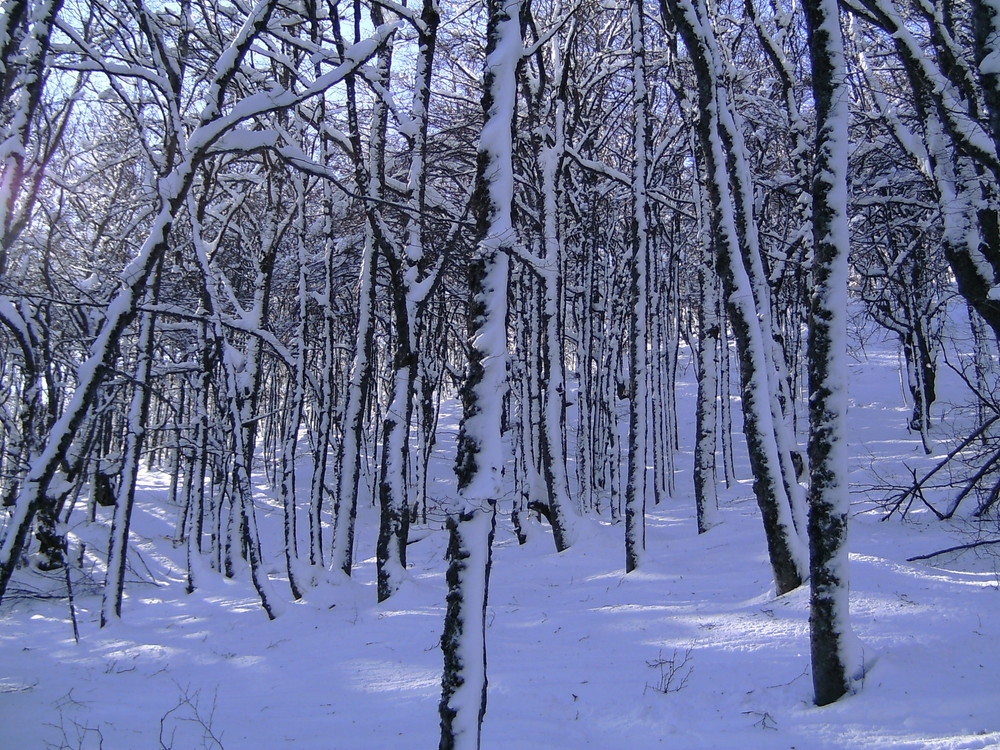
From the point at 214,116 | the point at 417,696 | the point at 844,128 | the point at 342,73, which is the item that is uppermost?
the point at 342,73

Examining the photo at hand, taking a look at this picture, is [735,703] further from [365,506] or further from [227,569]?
[365,506]

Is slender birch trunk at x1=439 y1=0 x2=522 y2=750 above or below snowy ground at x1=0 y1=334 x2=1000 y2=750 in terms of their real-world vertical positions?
above

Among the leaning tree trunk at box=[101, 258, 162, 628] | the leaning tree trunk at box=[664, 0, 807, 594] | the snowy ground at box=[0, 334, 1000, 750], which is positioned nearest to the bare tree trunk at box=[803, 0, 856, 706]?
the snowy ground at box=[0, 334, 1000, 750]

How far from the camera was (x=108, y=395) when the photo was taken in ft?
41.0

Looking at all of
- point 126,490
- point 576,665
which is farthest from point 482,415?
point 126,490

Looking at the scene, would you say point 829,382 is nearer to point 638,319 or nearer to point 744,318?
point 744,318

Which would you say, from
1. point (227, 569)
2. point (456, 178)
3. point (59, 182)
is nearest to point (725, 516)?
point (456, 178)

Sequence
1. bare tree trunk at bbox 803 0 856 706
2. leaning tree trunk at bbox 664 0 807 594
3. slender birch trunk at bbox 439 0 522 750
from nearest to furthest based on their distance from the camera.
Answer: slender birch trunk at bbox 439 0 522 750
bare tree trunk at bbox 803 0 856 706
leaning tree trunk at bbox 664 0 807 594

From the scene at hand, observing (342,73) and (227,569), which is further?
(227,569)

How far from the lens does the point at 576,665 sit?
6.06m

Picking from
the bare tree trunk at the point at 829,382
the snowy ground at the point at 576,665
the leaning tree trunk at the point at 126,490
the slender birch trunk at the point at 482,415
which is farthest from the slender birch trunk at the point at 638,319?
the leaning tree trunk at the point at 126,490

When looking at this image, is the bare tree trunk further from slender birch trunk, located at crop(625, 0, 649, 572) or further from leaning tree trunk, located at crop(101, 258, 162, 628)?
leaning tree trunk, located at crop(101, 258, 162, 628)

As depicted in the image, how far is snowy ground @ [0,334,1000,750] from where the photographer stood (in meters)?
4.61

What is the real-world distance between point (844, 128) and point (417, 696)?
548 cm
